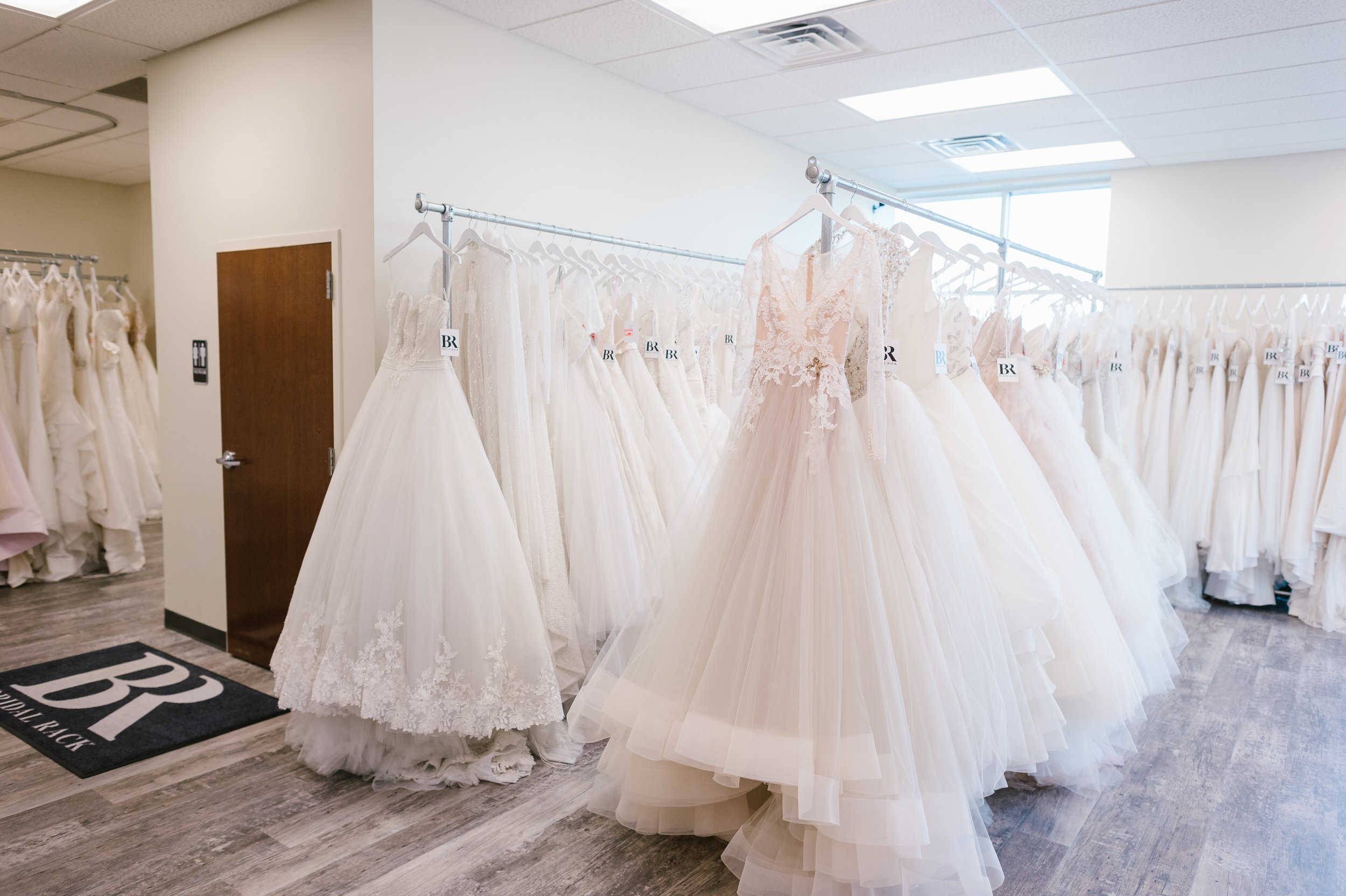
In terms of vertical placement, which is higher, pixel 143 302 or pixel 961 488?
pixel 143 302

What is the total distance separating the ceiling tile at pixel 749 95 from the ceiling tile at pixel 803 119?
94mm

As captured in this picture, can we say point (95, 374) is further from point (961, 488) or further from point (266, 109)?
point (961, 488)

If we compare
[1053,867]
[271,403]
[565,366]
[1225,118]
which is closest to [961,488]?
[1053,867]

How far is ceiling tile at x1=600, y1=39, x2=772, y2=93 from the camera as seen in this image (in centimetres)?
416

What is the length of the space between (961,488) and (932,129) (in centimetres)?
352

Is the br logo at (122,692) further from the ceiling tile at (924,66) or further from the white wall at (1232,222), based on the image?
the white wall at (1232,222)

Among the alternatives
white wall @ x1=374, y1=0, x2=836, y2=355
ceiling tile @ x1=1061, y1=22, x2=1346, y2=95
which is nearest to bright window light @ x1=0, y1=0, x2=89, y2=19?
white wall @ x1=374, y1=0, x2=836, y2=355

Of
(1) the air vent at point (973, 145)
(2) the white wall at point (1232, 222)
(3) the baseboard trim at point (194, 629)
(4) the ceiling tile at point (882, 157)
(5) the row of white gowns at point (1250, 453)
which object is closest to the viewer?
(3) the baseboard trim at point (194, 629)

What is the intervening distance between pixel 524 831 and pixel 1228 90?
193 inches

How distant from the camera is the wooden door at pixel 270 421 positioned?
150 inches

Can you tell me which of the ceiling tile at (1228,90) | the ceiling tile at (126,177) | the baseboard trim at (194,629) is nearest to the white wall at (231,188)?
the baseboard trim at (194,629)

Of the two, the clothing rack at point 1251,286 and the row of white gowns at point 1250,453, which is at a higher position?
the clothing rack at point 1251,286

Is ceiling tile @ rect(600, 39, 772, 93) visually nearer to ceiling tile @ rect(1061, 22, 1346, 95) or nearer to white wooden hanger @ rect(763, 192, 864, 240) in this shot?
ceiling tile @ rect(1061, 22, 1346, 95)

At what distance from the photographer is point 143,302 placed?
8047mm
